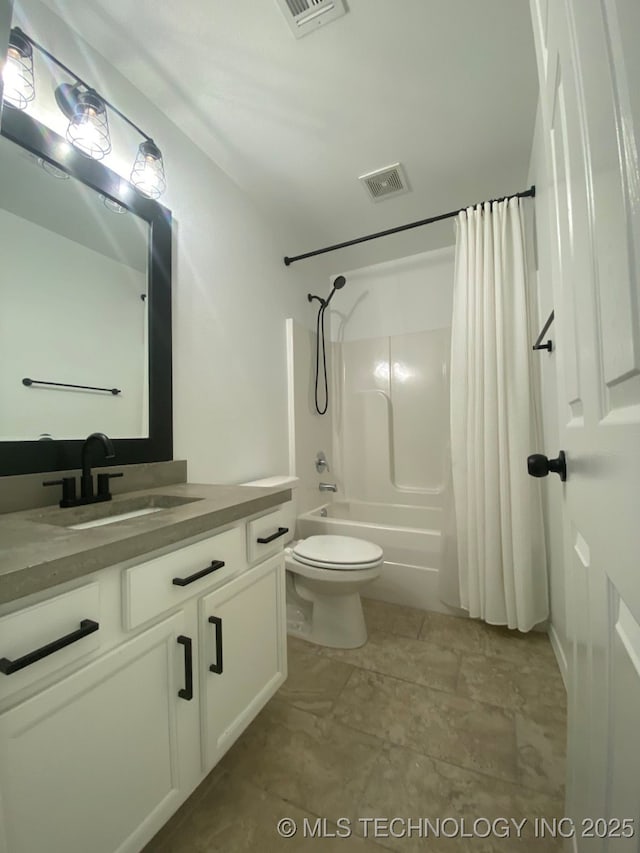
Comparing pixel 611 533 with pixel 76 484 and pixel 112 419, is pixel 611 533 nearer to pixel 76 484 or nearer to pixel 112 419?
pixel 76 484

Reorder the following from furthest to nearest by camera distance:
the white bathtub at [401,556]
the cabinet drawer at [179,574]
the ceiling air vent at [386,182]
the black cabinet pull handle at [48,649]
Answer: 1. the white bathtub at [401,556]
2. the ceiling air vent at [386,182]
3. the cabinet drawer at [179,574]
4. the black cabinet pull handle at [48,649]

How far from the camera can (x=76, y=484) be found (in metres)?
1.01

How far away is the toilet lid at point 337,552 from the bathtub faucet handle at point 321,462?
0.73 meters

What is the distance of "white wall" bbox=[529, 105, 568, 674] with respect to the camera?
141 cm

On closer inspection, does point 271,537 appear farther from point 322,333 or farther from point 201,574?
point 322,333

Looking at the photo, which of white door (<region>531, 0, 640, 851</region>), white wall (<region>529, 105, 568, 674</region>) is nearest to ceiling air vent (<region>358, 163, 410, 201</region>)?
white wall (<region>529, 105, 568, 674</region>)

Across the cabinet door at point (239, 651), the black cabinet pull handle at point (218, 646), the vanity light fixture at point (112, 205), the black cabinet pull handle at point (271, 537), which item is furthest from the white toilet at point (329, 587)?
the vanity light fixture at point (112, 205)

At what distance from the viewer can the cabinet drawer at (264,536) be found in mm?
1027

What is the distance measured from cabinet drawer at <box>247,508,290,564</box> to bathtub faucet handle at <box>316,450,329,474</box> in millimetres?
1329

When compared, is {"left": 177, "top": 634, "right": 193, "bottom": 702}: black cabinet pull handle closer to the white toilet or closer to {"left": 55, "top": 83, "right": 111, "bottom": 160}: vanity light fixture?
the white toilet

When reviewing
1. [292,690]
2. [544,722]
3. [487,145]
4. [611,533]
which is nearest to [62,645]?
[611,533]

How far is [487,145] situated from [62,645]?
2329 mm

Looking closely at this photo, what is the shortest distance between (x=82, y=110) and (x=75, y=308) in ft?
1.99

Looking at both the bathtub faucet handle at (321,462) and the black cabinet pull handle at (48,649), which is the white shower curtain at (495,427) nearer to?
the bathtub faucet handle at (321,462)
